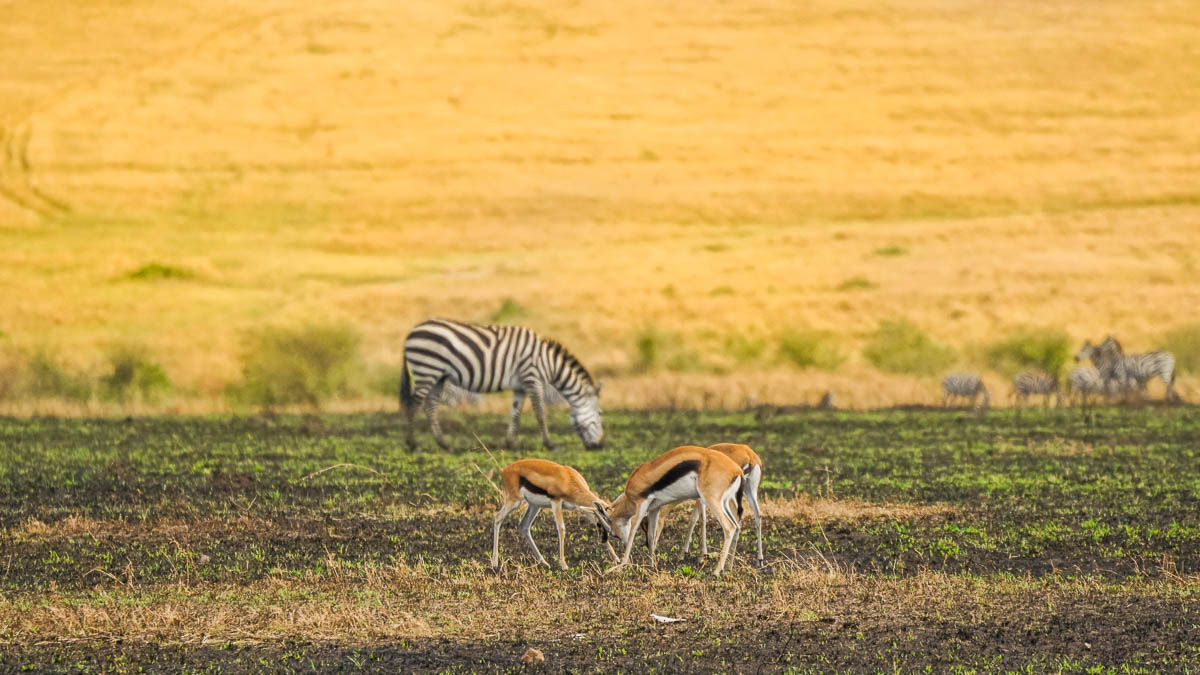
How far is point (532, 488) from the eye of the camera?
14109 millimetres

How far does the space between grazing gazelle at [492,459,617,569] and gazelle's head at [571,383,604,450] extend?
13115 mm

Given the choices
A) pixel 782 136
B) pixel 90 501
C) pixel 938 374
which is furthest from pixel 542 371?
pixel 782 136

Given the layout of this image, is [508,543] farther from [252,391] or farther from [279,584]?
[252,391]

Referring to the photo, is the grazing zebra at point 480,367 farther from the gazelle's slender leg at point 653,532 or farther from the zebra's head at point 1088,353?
the zebra's head at point 1088,353

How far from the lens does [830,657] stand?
10.8m

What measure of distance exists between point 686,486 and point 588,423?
14136mm

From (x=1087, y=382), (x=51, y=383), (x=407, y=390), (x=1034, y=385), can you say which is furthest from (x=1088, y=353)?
(x=51, y=383)

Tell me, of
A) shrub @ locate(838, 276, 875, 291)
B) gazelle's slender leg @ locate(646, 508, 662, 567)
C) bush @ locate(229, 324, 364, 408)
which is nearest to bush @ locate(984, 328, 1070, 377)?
shrub @ locate(838, 276, 875, 291)

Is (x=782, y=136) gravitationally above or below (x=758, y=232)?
above

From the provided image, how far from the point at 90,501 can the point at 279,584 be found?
6835 mm

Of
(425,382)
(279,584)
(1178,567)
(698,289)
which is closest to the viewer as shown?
(279,584)

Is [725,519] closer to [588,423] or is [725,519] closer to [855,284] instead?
[588,423]

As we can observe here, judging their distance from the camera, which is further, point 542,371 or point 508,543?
point 542,371

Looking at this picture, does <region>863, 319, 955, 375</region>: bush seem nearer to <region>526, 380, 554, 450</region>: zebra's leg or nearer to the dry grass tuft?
<region>526, 380, 554, 450</region>: zebra's leg
